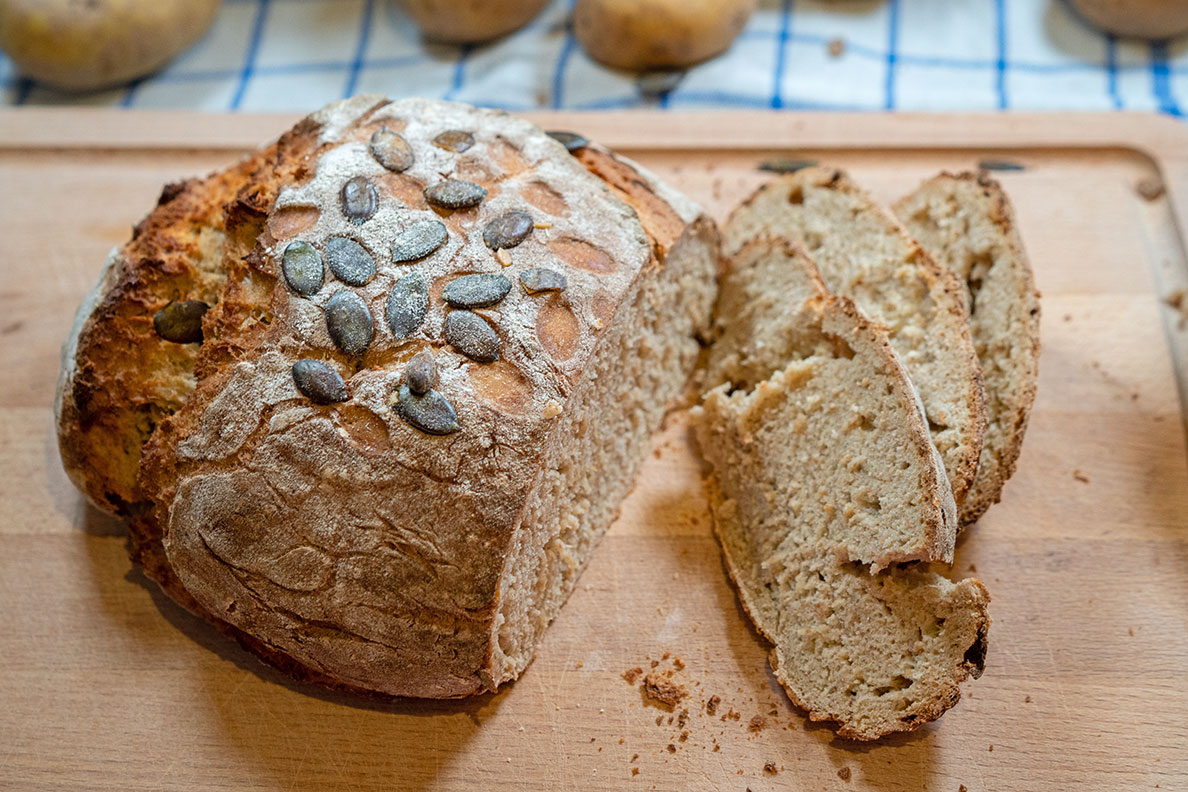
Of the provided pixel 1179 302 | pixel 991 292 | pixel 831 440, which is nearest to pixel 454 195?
pixel 831 440

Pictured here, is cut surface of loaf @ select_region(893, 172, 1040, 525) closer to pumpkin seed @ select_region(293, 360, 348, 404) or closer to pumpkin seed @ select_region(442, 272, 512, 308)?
pumpkin seed @ select_region(442, 272, 512, 308)

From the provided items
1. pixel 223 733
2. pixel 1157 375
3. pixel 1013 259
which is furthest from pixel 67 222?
pixel 1157 375

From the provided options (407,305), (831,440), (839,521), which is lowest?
(839,521)

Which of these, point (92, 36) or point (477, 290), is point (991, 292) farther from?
point (92, 36)

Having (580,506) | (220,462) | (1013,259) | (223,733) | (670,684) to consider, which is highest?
(1013,259)

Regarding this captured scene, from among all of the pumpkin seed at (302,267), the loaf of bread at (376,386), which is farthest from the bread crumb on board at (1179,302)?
the pumpkin seed at (302,267)

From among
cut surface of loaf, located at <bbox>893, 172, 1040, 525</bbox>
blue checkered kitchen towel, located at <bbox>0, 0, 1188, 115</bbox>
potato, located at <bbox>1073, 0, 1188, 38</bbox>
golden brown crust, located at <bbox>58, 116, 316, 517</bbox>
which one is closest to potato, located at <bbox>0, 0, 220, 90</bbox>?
blue checkered kitchen towel, located at <bbox>0, 0, 1188, 115</bbox>

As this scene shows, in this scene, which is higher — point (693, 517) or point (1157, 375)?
point (1157, 375)

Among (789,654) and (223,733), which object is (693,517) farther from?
(223,733)
